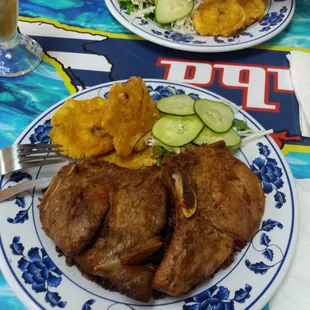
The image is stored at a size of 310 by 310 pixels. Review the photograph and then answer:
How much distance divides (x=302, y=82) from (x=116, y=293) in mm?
1819

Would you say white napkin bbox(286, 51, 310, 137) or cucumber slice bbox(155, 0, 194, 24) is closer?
white napkin bbox(286, 51, 310, 137)

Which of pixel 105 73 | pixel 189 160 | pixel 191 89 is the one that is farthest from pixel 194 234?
pixel 105 73

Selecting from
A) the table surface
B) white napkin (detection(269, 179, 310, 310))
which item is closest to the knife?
the table surface

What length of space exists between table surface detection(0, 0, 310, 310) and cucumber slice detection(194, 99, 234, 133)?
0.40 metres

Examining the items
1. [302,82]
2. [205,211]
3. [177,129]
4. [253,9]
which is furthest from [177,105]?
[253,9]

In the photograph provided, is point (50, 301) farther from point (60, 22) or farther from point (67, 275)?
point (60, 22)

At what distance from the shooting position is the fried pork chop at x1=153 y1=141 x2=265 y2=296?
1.67 metres

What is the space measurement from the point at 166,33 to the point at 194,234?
5.86 ft

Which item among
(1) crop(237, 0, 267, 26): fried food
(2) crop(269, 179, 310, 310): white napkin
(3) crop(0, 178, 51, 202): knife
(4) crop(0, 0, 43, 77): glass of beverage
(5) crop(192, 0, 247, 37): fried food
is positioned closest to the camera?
(2) crop(269, 179, 310, 310): white napkin

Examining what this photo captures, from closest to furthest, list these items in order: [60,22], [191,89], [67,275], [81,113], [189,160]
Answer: [67,275] < [189,160] < [81,113] < [191,89] < [60,22]

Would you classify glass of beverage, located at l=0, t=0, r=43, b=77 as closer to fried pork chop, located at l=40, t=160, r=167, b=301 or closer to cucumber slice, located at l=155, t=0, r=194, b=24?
cucumber slice, located at l=155, t=0, r=194, b=24

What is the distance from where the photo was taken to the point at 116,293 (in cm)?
177

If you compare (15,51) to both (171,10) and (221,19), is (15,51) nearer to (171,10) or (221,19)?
(171,10)

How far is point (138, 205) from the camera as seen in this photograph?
175 centimetres
